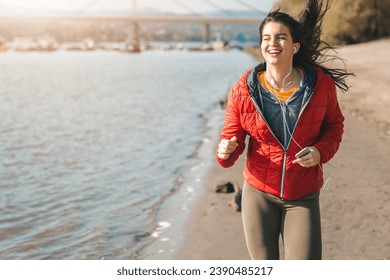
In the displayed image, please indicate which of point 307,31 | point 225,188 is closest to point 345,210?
point 225,188

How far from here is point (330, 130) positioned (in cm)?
278

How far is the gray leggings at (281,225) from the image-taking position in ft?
8.93

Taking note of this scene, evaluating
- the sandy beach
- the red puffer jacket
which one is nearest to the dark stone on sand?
the sandy beach

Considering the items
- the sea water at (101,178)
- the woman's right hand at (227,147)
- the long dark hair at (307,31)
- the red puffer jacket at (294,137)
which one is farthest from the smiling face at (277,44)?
the sea water at (101,178)

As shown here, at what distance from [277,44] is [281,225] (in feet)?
3.23

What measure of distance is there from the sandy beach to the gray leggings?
194cm

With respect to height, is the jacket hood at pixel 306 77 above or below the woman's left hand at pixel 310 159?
above

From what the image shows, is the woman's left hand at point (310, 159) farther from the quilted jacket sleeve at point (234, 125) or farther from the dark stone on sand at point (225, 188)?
the dark stone on sand at point (225, 188)

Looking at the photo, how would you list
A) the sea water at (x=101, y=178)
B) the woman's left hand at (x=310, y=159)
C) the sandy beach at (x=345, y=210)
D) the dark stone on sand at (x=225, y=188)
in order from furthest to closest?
the dark stone on sand at (x=225, y=188), the sea water at (x=101, y=178), the sandy beach at (x=345, y=210), the woman's left hand at (x=310, y=159)

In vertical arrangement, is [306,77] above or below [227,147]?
above

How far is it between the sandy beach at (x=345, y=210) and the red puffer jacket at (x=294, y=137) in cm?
206

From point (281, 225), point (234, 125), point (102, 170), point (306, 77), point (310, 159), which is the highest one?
point (306, 77)

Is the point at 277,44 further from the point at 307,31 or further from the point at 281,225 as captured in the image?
the point at 281,225

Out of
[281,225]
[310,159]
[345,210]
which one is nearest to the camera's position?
[310,159]
